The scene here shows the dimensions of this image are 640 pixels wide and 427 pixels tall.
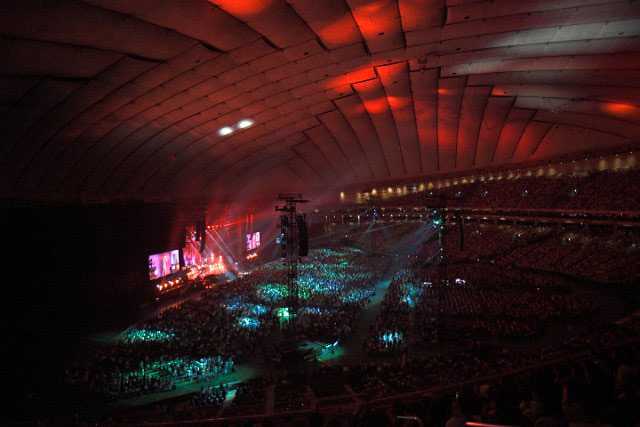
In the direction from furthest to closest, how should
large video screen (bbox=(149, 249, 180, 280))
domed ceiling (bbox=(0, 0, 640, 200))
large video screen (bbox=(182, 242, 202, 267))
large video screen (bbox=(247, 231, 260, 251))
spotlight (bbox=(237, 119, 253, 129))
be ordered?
large video screen (bbox=(247, 231, 260, 251))
large video screen (bbox=(182, 242, 202, 267))
large video screen (bbox=(149, 249, 180, 280))
spotlight (bbox=(237, 119, 253, 129))
domed ceiling (bbox=(0, 0, 640, 200))

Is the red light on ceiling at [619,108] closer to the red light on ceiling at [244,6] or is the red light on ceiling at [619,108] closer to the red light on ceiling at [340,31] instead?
the red light on ceiling at [340,31]

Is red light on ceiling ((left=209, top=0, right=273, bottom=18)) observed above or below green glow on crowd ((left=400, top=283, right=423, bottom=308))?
above

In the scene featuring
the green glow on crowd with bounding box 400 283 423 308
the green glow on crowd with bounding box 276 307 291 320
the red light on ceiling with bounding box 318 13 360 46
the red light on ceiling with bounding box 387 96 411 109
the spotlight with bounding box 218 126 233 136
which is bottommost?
the green glow on crowd with bounding box 276 307 291 320

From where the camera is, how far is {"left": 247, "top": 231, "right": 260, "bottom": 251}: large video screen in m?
38.2

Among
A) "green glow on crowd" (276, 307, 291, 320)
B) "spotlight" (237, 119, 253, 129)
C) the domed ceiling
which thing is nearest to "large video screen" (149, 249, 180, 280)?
the domed ceiling

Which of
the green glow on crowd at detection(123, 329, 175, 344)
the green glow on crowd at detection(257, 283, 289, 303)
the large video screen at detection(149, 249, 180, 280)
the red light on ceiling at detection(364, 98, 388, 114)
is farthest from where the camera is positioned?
the large video screen at detection(149, 249, 180, 280)

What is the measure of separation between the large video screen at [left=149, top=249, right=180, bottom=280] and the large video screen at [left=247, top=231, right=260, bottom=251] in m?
12.0

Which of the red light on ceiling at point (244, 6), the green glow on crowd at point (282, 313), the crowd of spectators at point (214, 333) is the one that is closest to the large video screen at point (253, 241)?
the crowd of spectators at point (214, 333)

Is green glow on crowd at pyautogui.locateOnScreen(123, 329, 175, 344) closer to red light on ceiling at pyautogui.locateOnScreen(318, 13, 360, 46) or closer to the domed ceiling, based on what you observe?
the domed ceiling

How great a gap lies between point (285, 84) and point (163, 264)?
13323mm

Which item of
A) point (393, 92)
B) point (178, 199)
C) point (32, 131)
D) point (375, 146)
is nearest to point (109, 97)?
point (32, 131)

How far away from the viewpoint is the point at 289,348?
1463cm

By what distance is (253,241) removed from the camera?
3909 centimetres

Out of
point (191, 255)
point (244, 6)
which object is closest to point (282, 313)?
point (244, 6)
